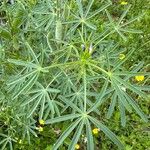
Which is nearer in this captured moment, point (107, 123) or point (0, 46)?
point (0, 46)

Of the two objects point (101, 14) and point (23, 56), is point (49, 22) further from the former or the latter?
point (101, 14)

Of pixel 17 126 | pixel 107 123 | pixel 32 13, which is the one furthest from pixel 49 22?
pixel 107 123

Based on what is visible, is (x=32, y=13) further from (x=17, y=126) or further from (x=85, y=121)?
(x=85, y=121)

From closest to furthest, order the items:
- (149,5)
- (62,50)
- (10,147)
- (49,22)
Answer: (62,50), (49,22), (10,147), (149,5)

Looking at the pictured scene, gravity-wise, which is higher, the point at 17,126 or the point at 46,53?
the point at 46,53

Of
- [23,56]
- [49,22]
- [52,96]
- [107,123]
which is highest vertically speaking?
[49,22]

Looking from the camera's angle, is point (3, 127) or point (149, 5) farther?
point (149, 5)

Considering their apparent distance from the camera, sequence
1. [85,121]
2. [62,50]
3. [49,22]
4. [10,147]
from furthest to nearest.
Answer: [10,147], [49,22], [62,50], [85,121]

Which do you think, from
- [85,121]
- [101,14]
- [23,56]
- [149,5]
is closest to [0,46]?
[23,56]

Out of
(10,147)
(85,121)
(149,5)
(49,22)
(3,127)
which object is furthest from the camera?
(149,5)
